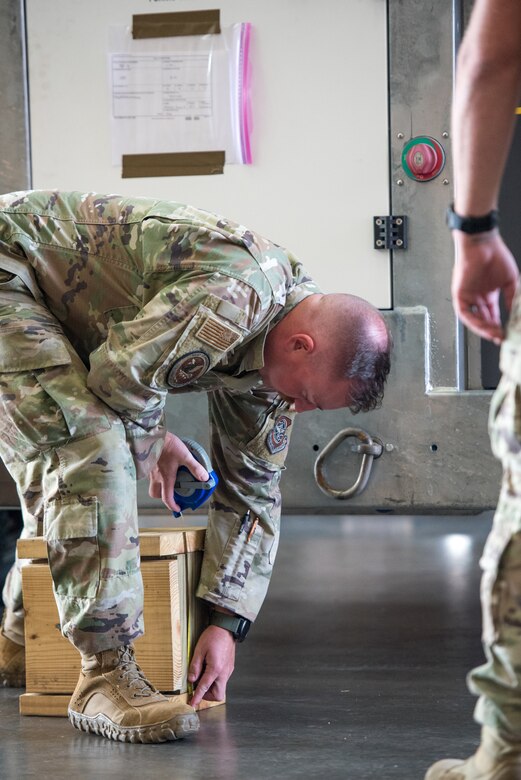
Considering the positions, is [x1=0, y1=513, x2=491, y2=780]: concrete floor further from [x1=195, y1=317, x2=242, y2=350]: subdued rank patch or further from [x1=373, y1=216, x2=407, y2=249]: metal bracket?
[x1=373, y1=216, x2=407, y2=249]: metal bracket

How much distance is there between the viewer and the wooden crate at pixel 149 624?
257cm

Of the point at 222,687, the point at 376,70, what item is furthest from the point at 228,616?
the point at 376,70

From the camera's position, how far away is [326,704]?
263cm

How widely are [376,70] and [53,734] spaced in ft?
6.19

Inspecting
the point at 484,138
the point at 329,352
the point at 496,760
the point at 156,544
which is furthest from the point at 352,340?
the point at 496,760

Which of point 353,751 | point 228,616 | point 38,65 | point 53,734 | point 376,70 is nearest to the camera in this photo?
point 353,751

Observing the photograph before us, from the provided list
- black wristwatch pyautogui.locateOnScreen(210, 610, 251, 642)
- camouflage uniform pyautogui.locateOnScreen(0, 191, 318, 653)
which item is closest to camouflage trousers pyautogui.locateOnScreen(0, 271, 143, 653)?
camouflage uniform pyautogui.locateOnScreen(0, 191, 318, 653)

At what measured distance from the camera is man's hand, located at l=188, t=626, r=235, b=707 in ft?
8.66

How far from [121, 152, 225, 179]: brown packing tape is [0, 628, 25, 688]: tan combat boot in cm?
133

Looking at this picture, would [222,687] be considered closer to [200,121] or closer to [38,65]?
[200,121]

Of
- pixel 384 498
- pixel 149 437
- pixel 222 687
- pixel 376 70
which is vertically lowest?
pixel 222 687

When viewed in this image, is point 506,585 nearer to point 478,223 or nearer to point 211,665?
point 478,223

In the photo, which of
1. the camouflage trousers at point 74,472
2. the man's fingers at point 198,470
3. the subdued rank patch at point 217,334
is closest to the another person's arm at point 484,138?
the subdued rank patch at point 217,334

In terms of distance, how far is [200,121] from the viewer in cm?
315
